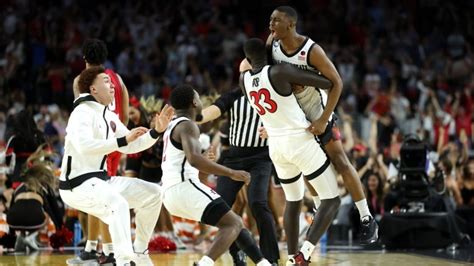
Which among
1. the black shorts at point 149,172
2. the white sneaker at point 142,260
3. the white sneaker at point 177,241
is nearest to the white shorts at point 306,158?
the white sneaker at point 142,260

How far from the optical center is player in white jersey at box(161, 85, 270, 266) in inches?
321

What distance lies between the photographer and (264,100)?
873 centimetres

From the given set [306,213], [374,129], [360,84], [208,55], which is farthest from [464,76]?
[306,213]

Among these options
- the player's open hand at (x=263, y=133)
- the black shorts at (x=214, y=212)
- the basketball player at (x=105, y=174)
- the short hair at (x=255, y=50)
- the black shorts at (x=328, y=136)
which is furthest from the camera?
the player's open hand at (x=263, y=133)

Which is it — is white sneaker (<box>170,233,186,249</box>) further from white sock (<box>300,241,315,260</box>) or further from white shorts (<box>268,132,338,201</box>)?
white sock (<box>300,241,315,260</box>)

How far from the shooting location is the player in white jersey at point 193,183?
26.8 ft

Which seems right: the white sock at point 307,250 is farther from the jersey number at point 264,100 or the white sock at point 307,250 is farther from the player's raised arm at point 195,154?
the jersey number at point 264,100

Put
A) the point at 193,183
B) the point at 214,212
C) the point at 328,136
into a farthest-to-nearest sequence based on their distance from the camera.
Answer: the point at 328,136, the point at 193,183, the point at 214,212

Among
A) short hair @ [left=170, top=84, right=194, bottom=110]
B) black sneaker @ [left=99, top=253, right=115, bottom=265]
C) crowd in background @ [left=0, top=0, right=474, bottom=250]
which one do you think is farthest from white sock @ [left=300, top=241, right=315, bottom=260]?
crowd in background @ [left=0, top=0, right=474, bottom=250]

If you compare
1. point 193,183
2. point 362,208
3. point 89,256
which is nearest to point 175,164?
point 193,183

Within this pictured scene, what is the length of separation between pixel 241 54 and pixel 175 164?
1295 cm

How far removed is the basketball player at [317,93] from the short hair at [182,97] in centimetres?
95

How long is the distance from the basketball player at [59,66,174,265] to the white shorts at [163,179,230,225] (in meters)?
0.46

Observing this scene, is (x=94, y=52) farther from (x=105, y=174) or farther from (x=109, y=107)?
(x=105, y=174)
